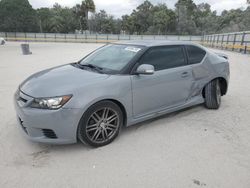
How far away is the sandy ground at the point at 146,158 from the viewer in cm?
247

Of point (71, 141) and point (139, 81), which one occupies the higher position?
point (139, 81)

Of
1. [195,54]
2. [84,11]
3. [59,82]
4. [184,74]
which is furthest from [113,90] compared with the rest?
[84,11]

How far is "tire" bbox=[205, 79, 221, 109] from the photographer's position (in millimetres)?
4426

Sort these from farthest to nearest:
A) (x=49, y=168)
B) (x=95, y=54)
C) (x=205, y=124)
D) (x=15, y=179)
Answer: (x=95, y=54) → (x=205, y=124) → (x=49, y=168) → (x=15, y=179)

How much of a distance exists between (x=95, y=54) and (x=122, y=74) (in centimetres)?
121

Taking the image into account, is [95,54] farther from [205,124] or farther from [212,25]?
[212,25]

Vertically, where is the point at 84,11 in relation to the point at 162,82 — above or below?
above

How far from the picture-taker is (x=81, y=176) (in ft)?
8.32

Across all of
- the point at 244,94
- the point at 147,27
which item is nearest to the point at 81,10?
the point at 147,27

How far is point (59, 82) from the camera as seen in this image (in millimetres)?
3031

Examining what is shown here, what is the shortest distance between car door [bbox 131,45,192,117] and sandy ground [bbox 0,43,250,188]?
17.2 inches

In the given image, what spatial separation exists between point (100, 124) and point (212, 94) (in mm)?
2585

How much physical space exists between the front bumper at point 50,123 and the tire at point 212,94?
9.30 ft

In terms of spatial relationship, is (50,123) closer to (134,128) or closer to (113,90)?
(113,90)
